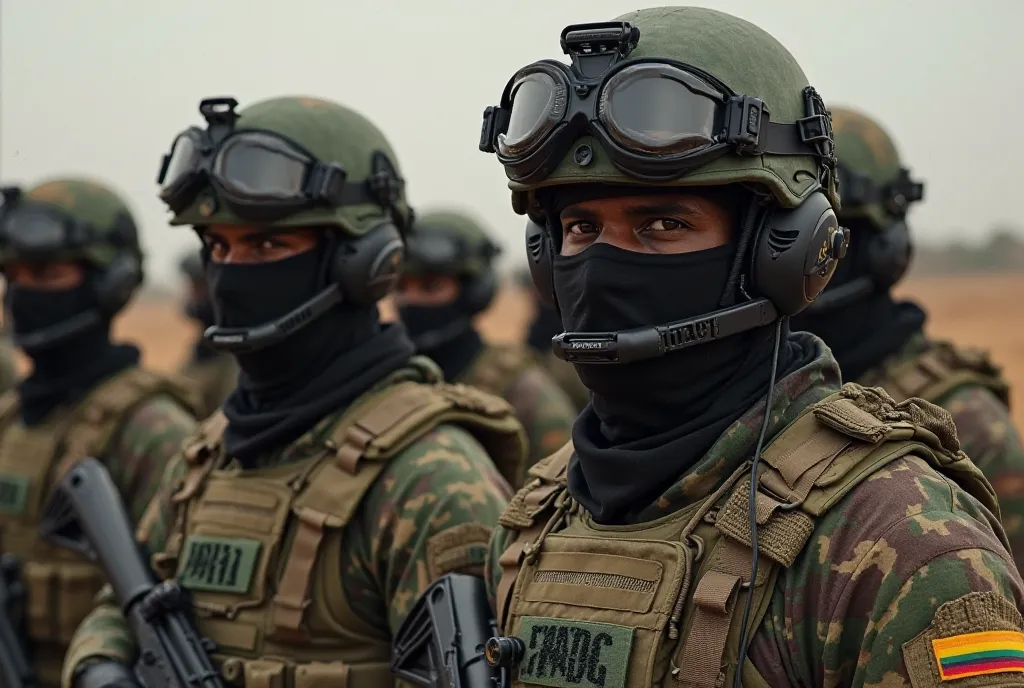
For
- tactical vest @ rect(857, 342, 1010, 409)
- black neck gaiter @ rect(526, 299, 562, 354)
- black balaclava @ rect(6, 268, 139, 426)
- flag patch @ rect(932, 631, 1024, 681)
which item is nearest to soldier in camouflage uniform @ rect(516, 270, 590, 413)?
black neck gaiter @ rect(526, 299, 562, 354)

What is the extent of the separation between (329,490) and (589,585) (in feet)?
5.42

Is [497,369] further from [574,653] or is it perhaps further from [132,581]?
[574,653]

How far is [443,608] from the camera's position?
3676mm

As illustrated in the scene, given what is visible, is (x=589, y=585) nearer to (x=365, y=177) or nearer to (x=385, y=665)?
(x=385, y=665)

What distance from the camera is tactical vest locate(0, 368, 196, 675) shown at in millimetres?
6719

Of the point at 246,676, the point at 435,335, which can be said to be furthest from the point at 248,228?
the point at 435,335

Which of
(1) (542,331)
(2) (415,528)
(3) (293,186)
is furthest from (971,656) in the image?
(1) (542,331)

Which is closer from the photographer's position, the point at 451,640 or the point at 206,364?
the point at 451,640

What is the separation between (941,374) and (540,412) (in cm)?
361

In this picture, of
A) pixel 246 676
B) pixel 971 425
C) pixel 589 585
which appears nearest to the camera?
pixel 589 585

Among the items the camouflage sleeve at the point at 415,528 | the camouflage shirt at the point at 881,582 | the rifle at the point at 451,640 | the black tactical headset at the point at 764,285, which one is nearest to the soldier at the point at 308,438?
the camouflage sleeve at the point at 415,528

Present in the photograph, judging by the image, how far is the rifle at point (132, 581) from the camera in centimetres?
462

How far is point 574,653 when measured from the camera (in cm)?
313

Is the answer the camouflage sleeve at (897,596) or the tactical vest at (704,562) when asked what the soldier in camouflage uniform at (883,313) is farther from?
the camouflage sleeve at (897,596)
